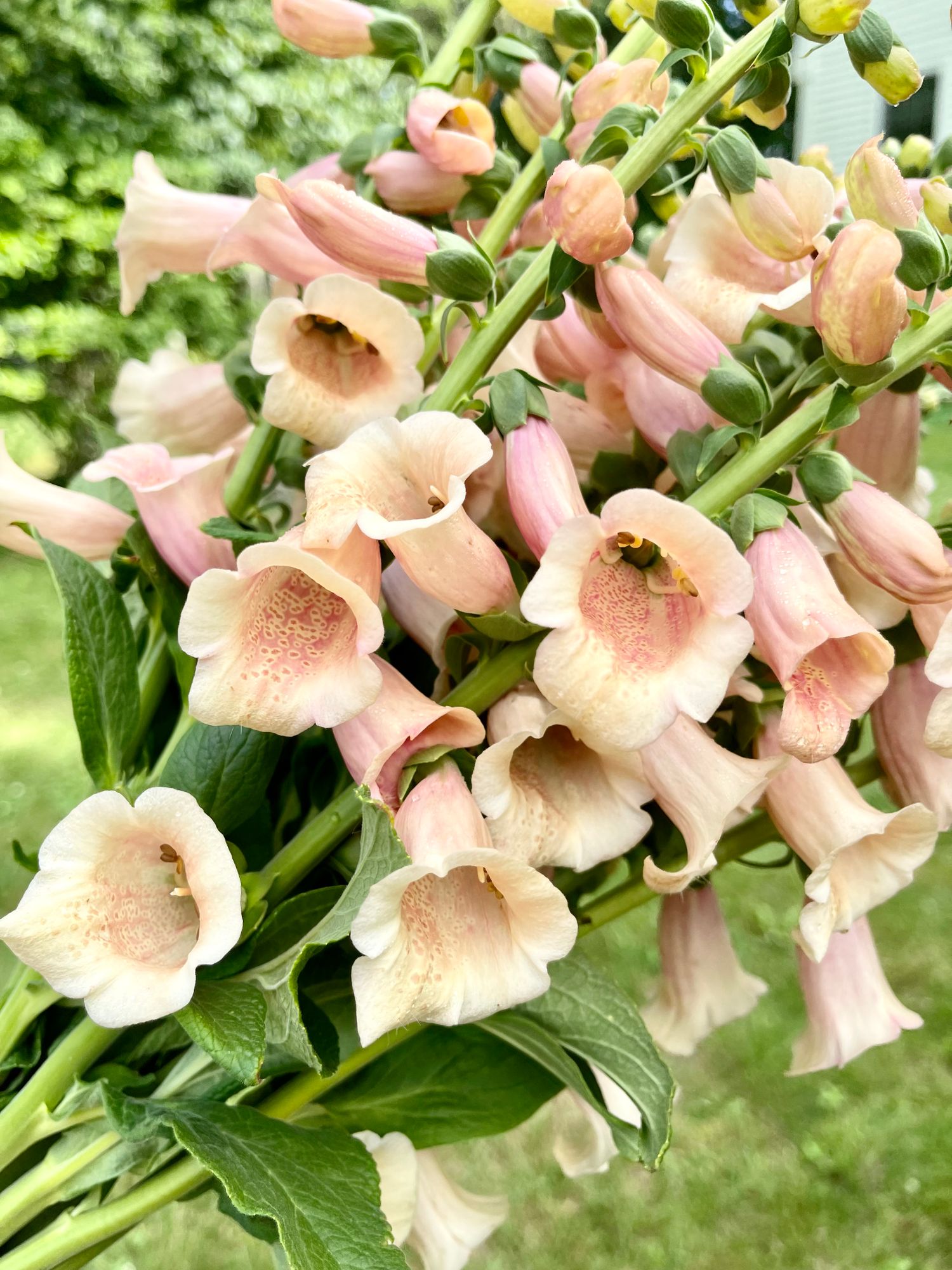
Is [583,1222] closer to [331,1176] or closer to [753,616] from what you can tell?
[331,1176]

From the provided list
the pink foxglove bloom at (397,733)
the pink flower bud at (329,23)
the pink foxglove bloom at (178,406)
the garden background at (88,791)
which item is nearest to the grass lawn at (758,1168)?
the garden background at (88,791)

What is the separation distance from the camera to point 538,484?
1.04ft

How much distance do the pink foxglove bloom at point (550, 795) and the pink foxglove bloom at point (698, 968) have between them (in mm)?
111

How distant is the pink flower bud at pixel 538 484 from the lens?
0.32 m

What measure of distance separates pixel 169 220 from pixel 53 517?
0.45 feet

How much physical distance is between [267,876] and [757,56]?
310 mm

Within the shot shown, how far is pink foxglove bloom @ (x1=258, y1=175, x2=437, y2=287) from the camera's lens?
35 cm

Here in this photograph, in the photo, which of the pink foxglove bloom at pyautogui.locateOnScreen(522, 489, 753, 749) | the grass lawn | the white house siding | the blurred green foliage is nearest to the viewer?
the pink foxglove bloom at pyautogui.locateOnScreen(522, 489, 753, 749)

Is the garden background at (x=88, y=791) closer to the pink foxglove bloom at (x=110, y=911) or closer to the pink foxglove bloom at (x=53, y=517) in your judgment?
the pink foxglove bloom at (x=53, y=517)

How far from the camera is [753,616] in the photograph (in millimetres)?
311

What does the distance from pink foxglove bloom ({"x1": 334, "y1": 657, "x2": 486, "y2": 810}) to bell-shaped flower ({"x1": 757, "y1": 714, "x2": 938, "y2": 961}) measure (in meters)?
0.11

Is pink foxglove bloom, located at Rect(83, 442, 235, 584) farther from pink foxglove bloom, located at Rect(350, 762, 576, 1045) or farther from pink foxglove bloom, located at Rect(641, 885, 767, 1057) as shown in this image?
pink foxglove bloom, located at Rect(641, 885, 767, 1057)

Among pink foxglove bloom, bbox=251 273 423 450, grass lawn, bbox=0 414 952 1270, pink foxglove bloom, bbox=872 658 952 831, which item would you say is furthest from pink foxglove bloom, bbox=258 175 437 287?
grass lawn, bbox=0 414 952 1270

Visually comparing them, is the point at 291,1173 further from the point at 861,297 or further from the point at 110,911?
the point at 861,297
